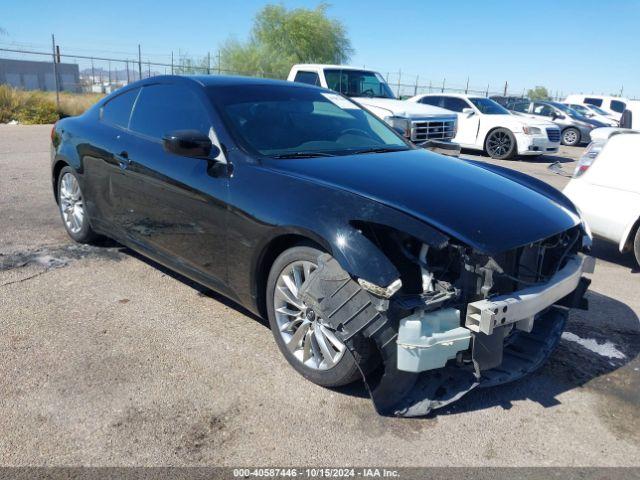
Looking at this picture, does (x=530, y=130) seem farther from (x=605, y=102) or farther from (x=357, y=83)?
(x=605, y=102)

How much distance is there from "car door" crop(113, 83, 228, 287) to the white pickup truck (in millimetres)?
7640

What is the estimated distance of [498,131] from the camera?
13.9 metres

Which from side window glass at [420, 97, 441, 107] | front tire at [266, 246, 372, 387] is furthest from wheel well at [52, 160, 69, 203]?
side window glass at [420, 97, 441, 107]

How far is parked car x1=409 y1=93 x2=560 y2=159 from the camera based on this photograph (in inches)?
533

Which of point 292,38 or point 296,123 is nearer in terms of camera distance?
Answer: point 296,123

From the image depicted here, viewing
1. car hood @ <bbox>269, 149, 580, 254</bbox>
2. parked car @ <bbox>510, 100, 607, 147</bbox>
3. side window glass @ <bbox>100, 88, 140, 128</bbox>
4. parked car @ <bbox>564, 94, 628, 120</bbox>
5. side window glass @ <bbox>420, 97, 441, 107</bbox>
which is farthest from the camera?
parked car @ <bbox>564, 94, 628, 120</bbox>

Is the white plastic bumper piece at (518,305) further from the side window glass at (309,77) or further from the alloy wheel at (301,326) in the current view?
the side window glass at (309,77)

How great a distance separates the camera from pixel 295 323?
3.25 m

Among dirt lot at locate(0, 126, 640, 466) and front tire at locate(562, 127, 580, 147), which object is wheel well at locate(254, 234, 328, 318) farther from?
front tire at locate(562, 127, 580, 147)

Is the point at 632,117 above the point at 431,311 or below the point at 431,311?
above

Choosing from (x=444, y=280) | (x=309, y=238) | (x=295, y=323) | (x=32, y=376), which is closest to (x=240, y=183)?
(x=309, y=238)

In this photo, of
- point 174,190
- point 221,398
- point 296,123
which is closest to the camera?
point 221,398

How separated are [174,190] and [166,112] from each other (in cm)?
72

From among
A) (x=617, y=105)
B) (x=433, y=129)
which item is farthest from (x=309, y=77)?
(x=617, y=105)
